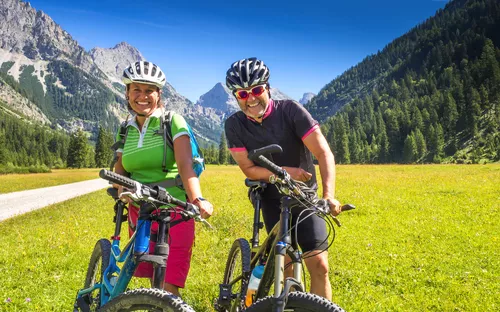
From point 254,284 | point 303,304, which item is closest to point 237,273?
point 254,284

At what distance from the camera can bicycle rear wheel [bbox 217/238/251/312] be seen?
461 centimetres

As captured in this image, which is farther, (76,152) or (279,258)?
(76,152)

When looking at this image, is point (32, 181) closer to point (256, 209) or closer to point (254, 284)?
point (256, 209)

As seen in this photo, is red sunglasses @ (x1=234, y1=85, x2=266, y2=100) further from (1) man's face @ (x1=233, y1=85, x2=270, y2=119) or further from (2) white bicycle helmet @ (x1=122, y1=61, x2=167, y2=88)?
(2) white bicycle helmet @ (x1=122, y1=61, x2=167, y2=88)

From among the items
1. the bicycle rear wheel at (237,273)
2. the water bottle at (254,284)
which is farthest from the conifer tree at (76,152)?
the water bottle at (254,284)

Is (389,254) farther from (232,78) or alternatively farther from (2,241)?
(2,241)

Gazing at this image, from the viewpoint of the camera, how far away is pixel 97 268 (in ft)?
16.3

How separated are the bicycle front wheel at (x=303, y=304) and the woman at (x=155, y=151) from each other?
1.45 metres

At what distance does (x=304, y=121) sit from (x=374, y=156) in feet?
484

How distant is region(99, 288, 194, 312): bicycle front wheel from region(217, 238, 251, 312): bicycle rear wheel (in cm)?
213

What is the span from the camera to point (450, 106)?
137500 millimetres

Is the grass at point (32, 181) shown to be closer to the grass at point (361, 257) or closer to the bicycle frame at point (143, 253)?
the grass at point (361, 257)

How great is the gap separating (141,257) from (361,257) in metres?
8.51

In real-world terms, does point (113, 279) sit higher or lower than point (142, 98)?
lower
